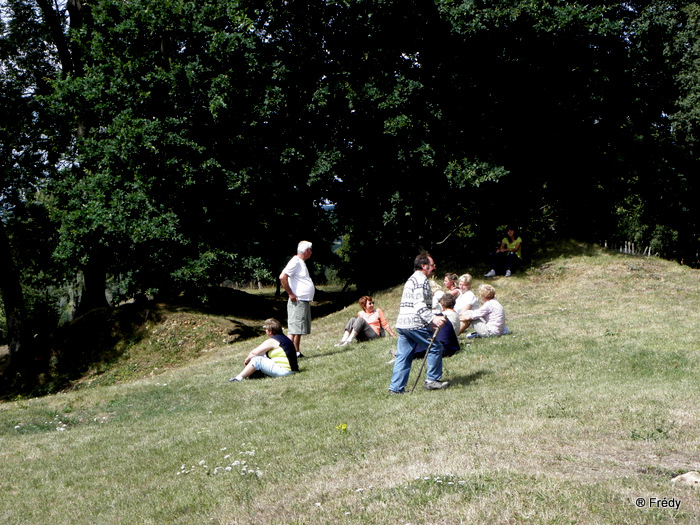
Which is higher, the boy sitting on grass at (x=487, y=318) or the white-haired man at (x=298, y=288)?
the white-haired man at (x=298, y=288)

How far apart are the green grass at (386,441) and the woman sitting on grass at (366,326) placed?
84 cm

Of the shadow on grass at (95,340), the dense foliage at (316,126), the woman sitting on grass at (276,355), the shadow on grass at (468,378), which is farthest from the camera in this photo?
the shadow on grass at (95,340)

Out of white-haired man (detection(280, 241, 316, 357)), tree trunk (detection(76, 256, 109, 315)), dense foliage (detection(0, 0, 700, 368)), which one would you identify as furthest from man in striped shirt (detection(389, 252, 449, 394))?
tree trunk (detection(76, 256, 109, 315))

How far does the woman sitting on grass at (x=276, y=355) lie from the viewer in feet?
42.3

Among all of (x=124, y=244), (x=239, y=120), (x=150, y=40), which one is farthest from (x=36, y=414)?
(x=150, y=40)

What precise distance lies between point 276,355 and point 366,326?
3347 mm

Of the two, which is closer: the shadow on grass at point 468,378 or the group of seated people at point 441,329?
the shadow on grass at point 468,378

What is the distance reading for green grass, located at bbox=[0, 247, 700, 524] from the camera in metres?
5.57

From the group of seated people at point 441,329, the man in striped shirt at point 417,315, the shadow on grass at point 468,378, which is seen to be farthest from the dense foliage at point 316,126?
the man in striped shirt at point 417,315

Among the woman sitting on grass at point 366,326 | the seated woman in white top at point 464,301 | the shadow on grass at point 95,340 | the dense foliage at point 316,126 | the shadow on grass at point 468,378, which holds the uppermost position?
the dense foliage at point 316,126

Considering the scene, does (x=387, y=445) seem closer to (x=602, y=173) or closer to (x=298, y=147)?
(x=298, y=147)

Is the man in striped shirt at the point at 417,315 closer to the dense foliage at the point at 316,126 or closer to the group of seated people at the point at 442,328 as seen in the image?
the group of seated people at the point at 442,328

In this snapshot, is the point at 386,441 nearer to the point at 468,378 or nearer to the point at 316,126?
the point at 468,378

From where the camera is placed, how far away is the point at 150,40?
23.3 metres
